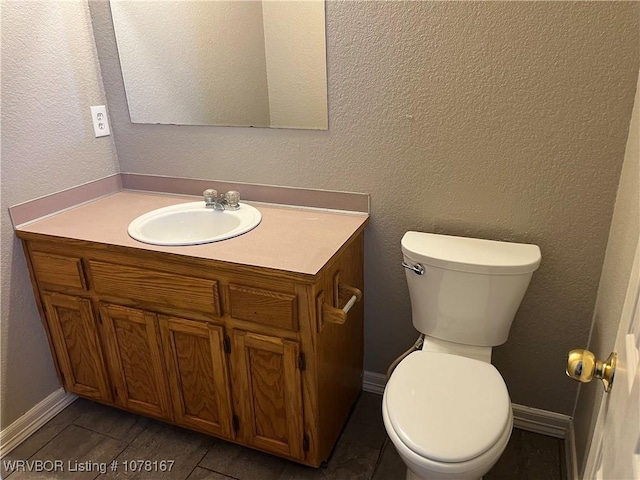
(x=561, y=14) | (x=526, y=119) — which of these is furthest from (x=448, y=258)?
(x=561, y=14)

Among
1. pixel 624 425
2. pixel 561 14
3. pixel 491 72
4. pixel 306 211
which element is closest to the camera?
pixel 624 425

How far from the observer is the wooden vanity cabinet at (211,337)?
147 centimetres

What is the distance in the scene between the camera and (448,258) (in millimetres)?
1508

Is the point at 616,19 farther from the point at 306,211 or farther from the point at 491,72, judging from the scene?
the point at 306,211

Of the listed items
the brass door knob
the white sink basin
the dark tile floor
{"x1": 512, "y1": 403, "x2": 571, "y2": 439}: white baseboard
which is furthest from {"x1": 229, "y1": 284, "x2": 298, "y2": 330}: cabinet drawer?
{"x1": 512, "y1": 403, "x2": 571, "y2": 439}: white baseboard

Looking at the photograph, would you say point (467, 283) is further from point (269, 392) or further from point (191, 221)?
point (191, 221)

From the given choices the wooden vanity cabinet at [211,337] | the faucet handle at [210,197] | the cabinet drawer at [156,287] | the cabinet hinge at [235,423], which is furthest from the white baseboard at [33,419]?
the faucet handle at [210,197]

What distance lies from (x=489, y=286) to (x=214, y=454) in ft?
3.79

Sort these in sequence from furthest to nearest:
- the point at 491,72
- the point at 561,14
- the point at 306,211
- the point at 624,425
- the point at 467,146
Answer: the point at 306,211, the point at 467,146, the point at 491,72, the point at 561,14, the point at 624,425

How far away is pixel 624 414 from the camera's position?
694 mm

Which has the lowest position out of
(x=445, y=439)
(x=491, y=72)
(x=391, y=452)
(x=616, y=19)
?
(x=391, y=452)

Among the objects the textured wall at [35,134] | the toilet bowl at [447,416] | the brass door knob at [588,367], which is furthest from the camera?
the textured wall at [35,134]

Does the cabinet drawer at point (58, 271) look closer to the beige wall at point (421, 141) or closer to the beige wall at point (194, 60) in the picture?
the beige wall at point (421, 141)

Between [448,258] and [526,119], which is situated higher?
[526,119]
